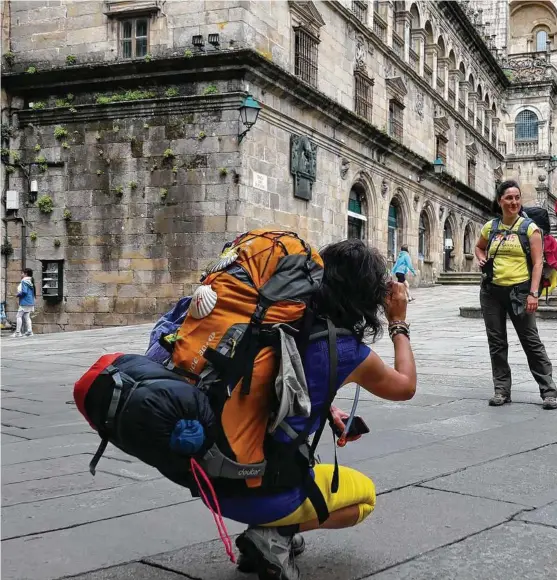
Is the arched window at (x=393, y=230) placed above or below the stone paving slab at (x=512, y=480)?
above

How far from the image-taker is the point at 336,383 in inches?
103

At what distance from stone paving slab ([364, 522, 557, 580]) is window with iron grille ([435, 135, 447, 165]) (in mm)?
30768

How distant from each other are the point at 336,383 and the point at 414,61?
96.9 ft

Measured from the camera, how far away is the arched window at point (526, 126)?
4961 cm

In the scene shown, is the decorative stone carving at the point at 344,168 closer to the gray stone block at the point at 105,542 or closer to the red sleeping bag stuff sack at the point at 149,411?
the gray stone block at the point at 105,542

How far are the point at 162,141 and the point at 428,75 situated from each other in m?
17.4

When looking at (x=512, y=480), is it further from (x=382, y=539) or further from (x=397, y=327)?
(x=397, y=327)

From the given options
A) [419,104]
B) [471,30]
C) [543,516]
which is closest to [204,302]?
[543,516]

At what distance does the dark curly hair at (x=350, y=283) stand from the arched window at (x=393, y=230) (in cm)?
2457

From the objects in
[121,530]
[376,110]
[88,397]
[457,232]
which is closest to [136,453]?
[88,397]

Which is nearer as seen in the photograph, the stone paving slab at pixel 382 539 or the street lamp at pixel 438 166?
the stone paving slab at pixel 382 539

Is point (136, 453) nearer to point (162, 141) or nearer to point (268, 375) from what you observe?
point (268, 375)

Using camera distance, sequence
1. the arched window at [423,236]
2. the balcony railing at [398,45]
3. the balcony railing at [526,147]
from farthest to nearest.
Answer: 1. the balcony railing at [526,147]
2. the arched window at [423,236]
3. the balcony railing at [398,45]

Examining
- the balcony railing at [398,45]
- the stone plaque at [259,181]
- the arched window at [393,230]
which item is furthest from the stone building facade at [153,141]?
the balcony railing at [398,45]
